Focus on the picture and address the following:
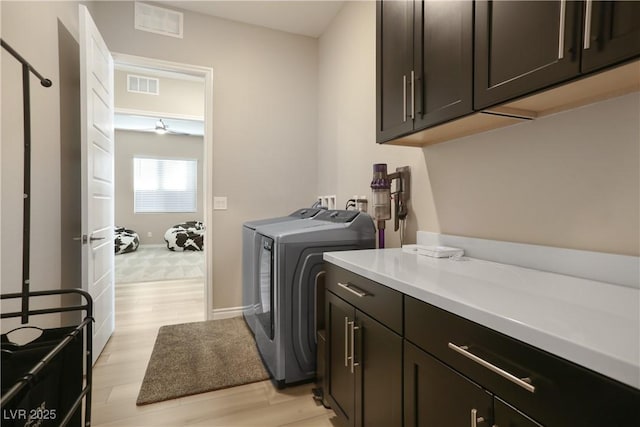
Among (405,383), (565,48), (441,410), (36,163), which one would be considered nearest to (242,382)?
(405,383)

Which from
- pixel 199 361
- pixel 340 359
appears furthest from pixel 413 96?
pixel 199 361

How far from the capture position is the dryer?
181cm

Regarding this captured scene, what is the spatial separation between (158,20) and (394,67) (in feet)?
7.75

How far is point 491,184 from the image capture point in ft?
4.59

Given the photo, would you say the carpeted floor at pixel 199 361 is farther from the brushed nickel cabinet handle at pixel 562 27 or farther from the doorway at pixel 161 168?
the brushed nickel cabinet handle at pixel 562 27

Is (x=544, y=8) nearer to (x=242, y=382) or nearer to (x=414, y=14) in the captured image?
(x=414, y=14)

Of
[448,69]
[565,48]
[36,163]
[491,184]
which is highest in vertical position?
[448,69]

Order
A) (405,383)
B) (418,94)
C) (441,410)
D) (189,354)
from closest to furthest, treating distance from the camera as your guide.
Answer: (441,410) → (405,383) → (418,94) → (189,354)

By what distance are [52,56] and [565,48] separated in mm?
2460

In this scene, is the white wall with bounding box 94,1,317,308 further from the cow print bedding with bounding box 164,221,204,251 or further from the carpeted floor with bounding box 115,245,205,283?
A: the cow print bedding with bounding box 164,221,204,251

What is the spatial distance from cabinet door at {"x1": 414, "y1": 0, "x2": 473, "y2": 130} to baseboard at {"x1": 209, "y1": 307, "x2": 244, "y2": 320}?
8.09ft

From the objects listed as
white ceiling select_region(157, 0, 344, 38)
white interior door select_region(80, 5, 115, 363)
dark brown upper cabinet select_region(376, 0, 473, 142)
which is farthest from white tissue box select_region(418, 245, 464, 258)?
white ceiling select_region(157, 0, 344, 38)

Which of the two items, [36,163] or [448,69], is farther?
[36,163]

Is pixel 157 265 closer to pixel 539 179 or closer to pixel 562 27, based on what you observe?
pixel 539 179
